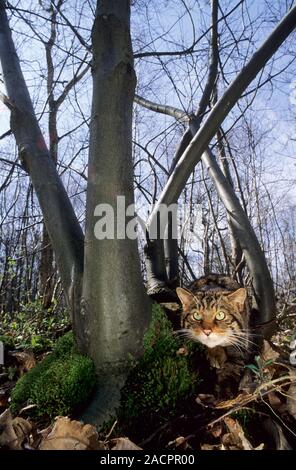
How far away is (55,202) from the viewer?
1.85m

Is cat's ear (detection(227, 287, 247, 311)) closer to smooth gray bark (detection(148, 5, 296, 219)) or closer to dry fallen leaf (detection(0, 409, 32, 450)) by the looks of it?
smooth gray bark (detection(148, 5, 296, 219))

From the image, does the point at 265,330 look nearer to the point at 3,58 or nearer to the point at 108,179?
the point at 108,179

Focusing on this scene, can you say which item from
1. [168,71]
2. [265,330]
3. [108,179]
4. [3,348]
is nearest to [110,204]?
[108,179]

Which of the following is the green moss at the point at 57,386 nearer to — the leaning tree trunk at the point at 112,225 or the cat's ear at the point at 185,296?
the leaning tree trunk at the point at 112,225

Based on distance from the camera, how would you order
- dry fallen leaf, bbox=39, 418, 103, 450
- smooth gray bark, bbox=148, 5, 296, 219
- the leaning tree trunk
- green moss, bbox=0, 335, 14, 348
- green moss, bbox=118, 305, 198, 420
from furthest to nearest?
green moss, bbox=0, 335, 14, 348
smooth gray bark, bbox=148, 5, 296, 219
the leaning tree trunk
green moss, bbox=118, 305, 198, 420
dry fallen leaf, bbox=39, 418, 103, 450

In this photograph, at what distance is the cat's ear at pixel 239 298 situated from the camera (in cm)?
175

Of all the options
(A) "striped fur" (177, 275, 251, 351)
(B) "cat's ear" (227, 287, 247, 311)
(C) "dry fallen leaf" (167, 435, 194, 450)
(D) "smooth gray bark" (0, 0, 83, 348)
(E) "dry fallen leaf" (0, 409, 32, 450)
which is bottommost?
(C) "dry fallen leaf" (167, 435, 194, 450)

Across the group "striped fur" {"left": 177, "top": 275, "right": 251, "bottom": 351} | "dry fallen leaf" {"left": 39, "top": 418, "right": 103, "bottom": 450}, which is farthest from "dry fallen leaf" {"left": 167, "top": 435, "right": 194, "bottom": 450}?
"striped fur" {"left": 177, "top": 275, "right": 251, "bottom": 351}

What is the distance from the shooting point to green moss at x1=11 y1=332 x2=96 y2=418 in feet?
4.42

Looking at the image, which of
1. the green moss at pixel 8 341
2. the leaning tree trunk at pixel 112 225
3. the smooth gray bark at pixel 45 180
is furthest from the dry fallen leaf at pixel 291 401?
the green moss at pixel 8 341

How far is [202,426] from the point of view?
1.19m

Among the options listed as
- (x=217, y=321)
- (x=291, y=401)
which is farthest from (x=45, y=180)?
(x=291, y=401)

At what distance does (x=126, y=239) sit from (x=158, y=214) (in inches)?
27.6

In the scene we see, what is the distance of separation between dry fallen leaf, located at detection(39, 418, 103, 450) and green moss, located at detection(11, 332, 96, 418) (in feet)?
1.01
